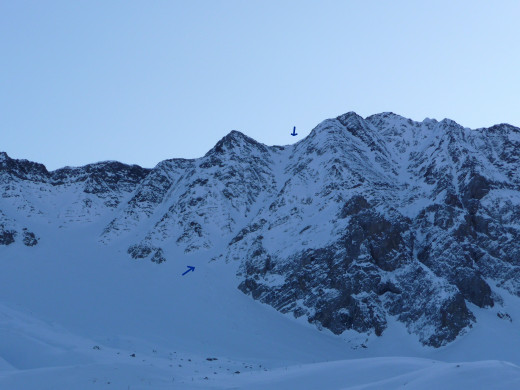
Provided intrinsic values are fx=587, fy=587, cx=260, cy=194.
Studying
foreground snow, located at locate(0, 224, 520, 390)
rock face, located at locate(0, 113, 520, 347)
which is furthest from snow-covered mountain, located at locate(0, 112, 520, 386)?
foreground snow, located at locate(0, 224, 520, 390)

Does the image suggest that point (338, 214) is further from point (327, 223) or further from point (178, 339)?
point (178, 339)

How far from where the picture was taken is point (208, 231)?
76.1m

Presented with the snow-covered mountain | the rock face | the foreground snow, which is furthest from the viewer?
the rock face

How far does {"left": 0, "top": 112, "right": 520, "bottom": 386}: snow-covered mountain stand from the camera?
56.7 meters

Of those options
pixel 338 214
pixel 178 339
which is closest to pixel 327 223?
pixel 338 214

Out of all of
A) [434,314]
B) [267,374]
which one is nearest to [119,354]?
[267,374]

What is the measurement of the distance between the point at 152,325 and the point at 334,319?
16844mm

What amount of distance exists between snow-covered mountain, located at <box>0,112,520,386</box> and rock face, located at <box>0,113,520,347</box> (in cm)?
19

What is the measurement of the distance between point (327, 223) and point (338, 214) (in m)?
1.67

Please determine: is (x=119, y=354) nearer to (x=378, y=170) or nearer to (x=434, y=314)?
(x=434, y=314)

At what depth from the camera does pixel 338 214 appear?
217ft

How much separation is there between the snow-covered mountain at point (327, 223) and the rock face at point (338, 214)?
189 mm

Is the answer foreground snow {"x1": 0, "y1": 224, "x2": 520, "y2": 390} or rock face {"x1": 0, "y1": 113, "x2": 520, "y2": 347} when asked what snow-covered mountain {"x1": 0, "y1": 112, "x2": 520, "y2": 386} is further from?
foreground snow {"x1": 0, "y1": 224, "x2": 520, "y2": 390}

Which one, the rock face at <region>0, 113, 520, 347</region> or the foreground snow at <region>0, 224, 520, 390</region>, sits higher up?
the rock face at <region>0, 113, 520, 347</region>
